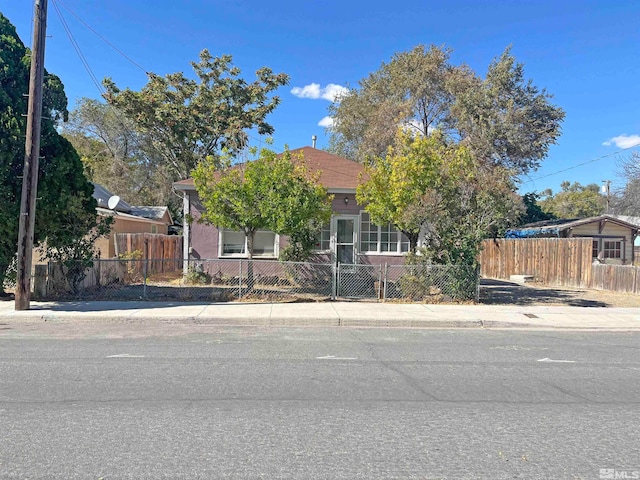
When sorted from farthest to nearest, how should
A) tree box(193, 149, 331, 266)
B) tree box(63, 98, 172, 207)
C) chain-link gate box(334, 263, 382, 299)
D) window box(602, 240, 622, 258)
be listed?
1. tree box(63, 98, 172, 207)
2. window box(602, 240, 622, 258)
3. chain-link gate box(334, 263, 382, 299)
4. tree box(193, 149, 331, 266)

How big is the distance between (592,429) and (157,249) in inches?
804

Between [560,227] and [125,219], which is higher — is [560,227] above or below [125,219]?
above

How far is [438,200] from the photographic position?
42.2 ft

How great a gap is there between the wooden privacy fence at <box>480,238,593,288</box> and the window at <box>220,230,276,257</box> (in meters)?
9.28

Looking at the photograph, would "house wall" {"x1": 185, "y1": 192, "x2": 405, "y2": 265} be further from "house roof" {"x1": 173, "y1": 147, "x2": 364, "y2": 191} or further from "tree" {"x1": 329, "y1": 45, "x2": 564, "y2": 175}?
"tree" {"x1": 329, "y1": 45, "x2": 564, "y2": 175}

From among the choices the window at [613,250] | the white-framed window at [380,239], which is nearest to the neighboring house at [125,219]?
the white-framed window at [380,239]

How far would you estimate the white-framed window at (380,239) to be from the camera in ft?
56.2

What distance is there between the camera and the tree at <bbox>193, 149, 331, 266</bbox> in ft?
40.7

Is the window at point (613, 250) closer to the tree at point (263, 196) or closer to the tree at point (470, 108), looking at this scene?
the tree at point (470, 108)

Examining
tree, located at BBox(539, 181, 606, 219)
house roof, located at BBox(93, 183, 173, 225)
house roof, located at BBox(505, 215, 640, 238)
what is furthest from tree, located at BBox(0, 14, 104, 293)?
tree, located at BBox(539, 181, 606, 219)

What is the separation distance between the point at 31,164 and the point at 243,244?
7866mm

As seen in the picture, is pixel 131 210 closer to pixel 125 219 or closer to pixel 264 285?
pixel 125 219

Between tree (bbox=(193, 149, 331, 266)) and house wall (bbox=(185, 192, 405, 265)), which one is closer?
tree (bbox=(193, 149, 331, 266))

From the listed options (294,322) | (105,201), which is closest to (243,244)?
(294,322)
